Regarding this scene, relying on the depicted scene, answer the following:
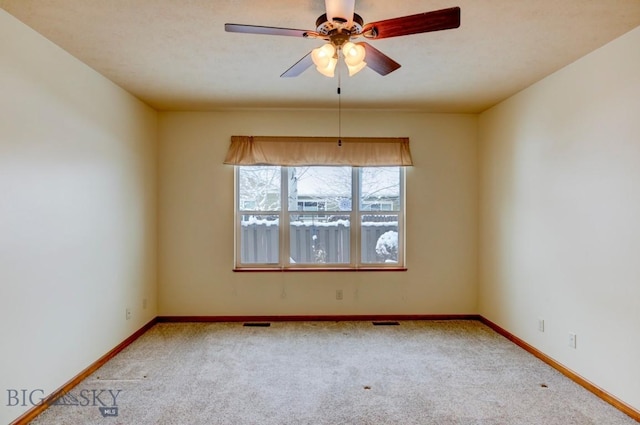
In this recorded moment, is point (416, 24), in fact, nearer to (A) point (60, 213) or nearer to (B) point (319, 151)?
(B) point (319, 151)

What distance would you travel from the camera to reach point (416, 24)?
1698 millimetres

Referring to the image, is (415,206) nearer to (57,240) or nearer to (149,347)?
(149,347)

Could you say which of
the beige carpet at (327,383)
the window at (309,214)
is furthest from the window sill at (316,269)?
the beige carpet at (327,383)

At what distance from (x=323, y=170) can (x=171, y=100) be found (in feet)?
6.32

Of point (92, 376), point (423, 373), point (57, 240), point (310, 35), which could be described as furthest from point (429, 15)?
point (92, 376)

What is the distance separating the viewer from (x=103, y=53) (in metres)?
2.67

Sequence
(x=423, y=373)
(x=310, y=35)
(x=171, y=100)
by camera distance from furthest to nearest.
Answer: (x=171, y=100) < (x=423, y=373) < (x=310, y=35)

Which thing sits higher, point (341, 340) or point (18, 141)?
point (18, 141)

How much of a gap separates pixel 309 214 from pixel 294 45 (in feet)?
7.35

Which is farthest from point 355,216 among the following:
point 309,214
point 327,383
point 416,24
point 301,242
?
point 416,24

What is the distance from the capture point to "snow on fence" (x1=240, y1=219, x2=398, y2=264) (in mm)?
4395

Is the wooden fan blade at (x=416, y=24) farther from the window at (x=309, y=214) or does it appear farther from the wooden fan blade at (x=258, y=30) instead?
the window at (x=309, y=214)

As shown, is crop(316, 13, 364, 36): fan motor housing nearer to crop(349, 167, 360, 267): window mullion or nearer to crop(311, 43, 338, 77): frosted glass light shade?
crop(311, 43, 338, 77): frosted glass light shade

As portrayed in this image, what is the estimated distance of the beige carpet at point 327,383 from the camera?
2.34 metres
